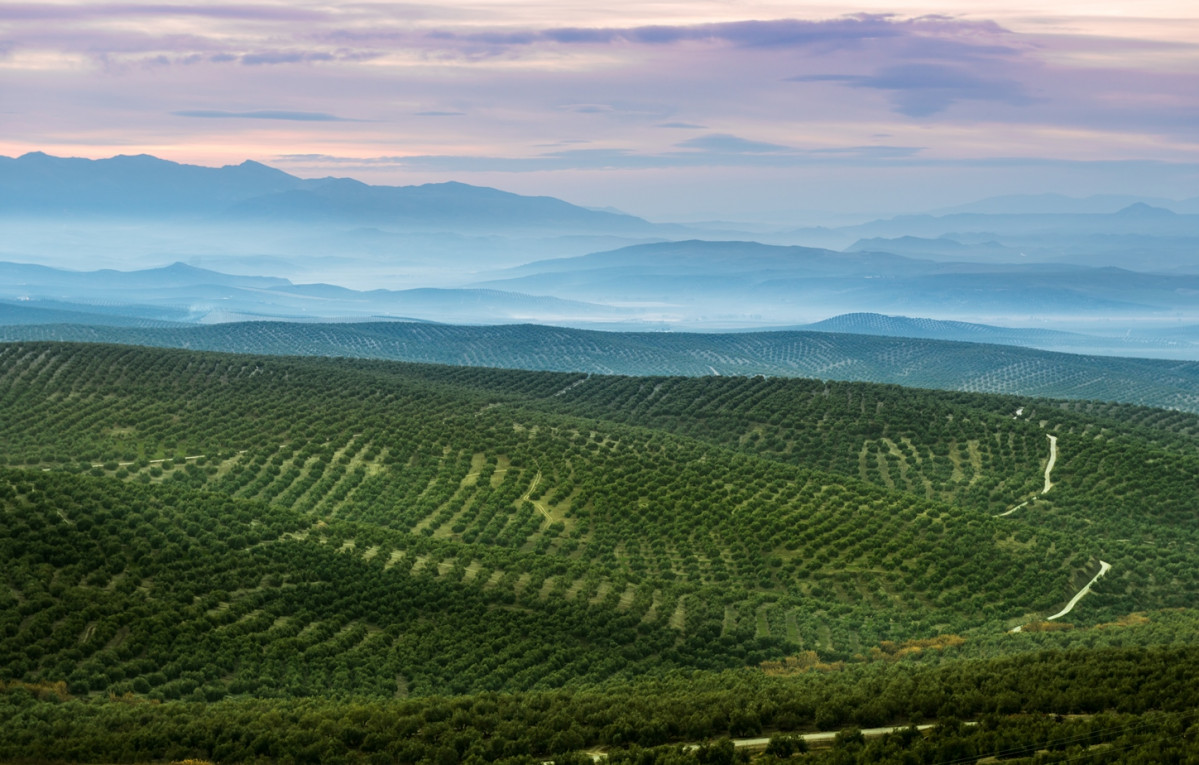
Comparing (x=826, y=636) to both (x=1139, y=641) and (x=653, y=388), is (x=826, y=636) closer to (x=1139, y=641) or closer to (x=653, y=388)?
(x=1139, y=641)

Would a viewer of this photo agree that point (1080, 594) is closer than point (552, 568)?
No

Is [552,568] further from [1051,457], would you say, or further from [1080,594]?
[1051,457]

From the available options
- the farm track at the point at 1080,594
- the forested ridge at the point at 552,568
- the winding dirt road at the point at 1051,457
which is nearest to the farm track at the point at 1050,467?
the winding dirt road at the point at 1051,457

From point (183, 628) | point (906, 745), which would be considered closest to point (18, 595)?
point (183, 628)

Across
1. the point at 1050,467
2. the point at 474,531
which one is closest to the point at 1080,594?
Result: the point at 1050,467

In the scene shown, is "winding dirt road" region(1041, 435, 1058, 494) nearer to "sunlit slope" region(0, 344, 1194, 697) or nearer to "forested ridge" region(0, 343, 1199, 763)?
"forested ridge" region(0, 343, 1199, 763)

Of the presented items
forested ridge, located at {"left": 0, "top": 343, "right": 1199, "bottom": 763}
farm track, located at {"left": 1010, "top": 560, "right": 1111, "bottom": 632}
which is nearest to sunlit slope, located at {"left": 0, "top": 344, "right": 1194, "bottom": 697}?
forested ridge, located at {"left": 0, "top": 343, "right": 1199, "bottom": 763}

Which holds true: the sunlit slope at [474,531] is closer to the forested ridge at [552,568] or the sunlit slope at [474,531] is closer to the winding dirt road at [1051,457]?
the forested ridge at [552,568]

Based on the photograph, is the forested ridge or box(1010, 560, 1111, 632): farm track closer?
the forested ridge
